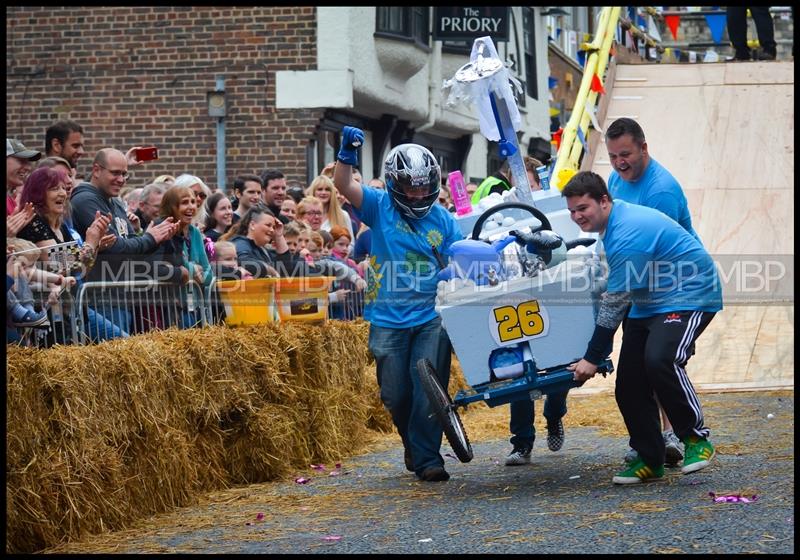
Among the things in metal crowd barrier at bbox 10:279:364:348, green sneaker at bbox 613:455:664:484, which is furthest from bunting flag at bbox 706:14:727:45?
green sneaker at bbox 613:455:664:484

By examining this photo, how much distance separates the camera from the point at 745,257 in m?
15.6

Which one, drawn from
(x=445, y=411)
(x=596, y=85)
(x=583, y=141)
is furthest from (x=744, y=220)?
(x=445, y=411)

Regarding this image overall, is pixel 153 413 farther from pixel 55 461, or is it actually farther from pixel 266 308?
pixel 266 308

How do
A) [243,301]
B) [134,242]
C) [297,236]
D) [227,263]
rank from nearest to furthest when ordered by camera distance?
[134,242] < [243,301] < [227,263] < [297,236]

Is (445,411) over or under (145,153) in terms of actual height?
under

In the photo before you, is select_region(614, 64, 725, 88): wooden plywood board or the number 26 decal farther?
select_region(614, 64, 725, 88): wooden plywood board

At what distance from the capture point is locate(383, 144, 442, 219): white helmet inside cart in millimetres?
8547

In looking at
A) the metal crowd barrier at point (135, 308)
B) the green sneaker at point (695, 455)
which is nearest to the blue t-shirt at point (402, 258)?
the metal crowd barrier at point (135, 308)

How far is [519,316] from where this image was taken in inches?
311

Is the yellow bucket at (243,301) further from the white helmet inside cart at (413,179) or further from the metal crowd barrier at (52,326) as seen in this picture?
the metal crowd barrier at (52,326)

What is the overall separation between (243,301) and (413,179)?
1.62 m

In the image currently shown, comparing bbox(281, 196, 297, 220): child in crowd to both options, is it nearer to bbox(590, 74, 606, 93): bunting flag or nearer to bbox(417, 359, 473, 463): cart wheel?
bbox(417, 359, 473, 463): cart wheel

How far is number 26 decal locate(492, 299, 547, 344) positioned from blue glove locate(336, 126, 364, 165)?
131 cm

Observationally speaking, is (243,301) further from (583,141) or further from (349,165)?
(583,141)
